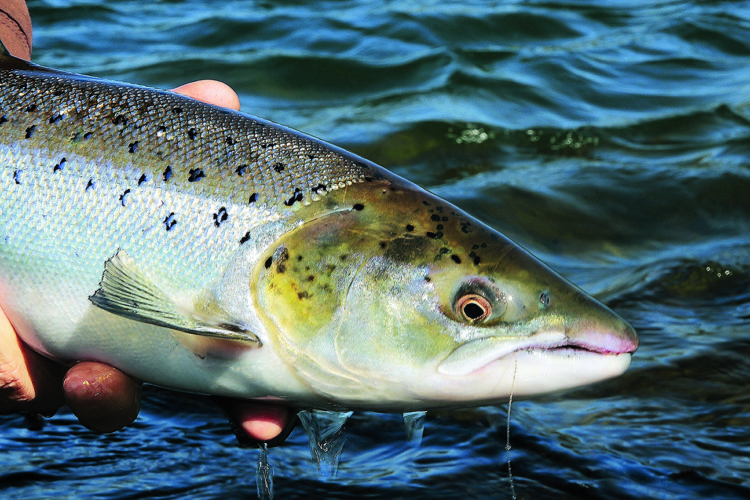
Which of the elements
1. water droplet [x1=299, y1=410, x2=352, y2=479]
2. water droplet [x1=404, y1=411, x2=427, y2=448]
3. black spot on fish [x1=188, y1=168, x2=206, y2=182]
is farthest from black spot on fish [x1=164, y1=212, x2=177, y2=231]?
water droplet [x1=404, y1=411, x2=427, y2=448]

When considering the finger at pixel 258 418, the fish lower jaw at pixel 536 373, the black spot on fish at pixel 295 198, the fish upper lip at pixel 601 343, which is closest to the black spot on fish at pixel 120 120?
the black spot on fish at pixel 295 198

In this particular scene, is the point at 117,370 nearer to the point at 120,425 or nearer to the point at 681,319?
the point at 120,425

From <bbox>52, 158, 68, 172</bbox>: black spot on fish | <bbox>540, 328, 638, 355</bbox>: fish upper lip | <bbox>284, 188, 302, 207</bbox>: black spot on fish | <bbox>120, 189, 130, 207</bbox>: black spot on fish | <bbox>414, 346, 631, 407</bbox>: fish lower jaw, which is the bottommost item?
<bbox>414, 346, 631, 407</bbox>: fish lower jaw

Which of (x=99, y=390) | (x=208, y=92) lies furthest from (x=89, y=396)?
(x=208, y=92)

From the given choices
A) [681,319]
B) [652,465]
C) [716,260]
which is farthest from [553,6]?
[652,465]

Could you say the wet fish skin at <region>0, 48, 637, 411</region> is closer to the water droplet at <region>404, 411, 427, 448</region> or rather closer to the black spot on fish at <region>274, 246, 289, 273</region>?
the black spot on fish at <region>274, 246, 289, 273</region>

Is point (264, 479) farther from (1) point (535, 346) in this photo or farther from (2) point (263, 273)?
(1) point (535, 346)
